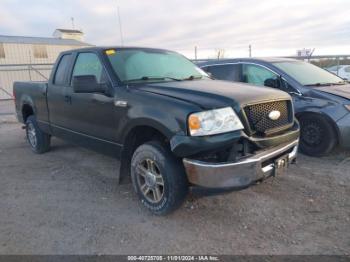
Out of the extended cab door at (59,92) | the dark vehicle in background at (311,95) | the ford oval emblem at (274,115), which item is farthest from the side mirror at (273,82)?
the extended cab door at (59,92)

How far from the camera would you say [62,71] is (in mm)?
5180

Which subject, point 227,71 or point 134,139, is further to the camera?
point 227,71

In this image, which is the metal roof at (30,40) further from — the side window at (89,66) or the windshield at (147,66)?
the windshield at (147,66)

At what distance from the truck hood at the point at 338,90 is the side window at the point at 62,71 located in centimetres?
415

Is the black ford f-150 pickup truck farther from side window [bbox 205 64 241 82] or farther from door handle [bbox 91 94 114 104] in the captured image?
side window [bbox 205 64 241 82]

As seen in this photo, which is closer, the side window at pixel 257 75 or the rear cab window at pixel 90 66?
the rear cab window at pixel 90 66

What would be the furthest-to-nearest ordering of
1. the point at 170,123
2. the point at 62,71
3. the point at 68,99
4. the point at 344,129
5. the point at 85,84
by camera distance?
1. the point at 62,71
2. the point at 344,129
3. the point at 68,99
4. the point at 85,84
5. the point at 170,123

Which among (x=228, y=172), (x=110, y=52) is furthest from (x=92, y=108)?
(x=228, y=172)

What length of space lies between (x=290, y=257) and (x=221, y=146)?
1.13 meters

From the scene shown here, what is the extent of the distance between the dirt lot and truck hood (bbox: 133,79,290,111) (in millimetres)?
1255

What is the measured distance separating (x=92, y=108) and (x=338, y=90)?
4.04 metres

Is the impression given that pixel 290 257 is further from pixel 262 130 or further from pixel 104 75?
pixel 104 75

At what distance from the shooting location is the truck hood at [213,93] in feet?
10.5

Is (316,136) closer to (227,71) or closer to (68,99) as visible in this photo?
(227,71)
